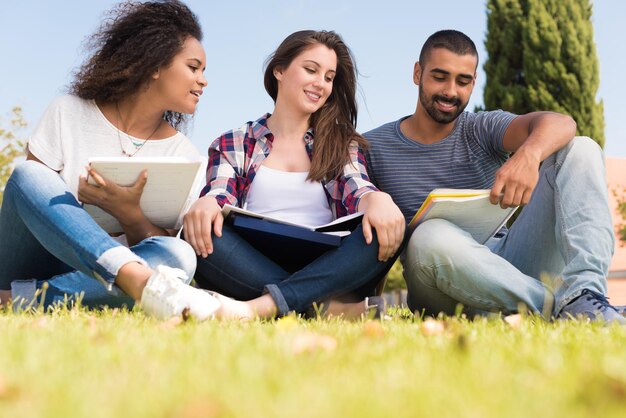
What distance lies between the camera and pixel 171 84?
3646 millimetres

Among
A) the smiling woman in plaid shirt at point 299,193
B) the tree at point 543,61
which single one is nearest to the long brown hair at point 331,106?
the smiling woman in plaid shirt at point 299,193

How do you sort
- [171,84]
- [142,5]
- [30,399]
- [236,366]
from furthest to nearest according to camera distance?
[142,5]
[171,84]
[236,366]
[30,399]

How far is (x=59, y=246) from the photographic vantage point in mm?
2734

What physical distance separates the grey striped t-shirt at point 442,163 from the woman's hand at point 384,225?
666mm

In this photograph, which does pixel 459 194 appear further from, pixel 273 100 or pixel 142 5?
pixel 142 5

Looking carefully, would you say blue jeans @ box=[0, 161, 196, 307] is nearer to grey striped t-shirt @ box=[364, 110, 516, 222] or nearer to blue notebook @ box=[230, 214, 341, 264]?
blue notebook @ box=[230, 214, 341, 264]

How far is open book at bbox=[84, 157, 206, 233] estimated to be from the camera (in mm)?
2852

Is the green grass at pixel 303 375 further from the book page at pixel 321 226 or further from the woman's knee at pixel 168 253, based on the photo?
the book page at pixel 321 226

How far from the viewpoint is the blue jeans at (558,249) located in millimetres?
2900

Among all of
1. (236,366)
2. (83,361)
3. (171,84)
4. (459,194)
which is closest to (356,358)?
(236,366)

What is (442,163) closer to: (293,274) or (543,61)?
(293,274)

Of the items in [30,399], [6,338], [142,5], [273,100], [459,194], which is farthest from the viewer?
[273,100]

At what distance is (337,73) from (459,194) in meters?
1.42

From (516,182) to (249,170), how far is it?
1.44 metres
